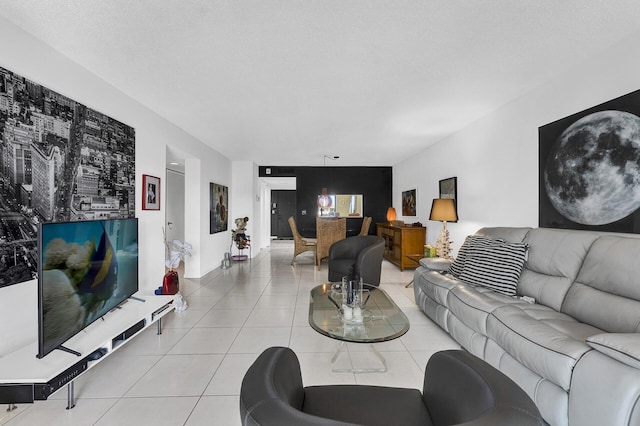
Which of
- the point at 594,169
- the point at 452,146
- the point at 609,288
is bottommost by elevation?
the point at 609,288

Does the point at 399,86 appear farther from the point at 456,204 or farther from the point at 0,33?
the point at 0,33

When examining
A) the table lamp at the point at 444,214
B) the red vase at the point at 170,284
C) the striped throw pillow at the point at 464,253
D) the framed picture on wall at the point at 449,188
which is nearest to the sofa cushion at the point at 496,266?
the striped throw pillow at the point at 464,253

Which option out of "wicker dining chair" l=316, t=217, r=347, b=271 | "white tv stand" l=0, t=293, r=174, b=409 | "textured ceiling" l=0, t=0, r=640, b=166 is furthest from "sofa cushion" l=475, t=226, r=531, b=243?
"white tv stand" l=0, t=293, r=174, b=409

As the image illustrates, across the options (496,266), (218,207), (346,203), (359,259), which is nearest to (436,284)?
(496,266)

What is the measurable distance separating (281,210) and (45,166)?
10.4 metres

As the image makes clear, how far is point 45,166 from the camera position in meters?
2.20

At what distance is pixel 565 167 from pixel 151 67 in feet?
12.8

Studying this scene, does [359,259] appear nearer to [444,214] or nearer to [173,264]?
[444,214]

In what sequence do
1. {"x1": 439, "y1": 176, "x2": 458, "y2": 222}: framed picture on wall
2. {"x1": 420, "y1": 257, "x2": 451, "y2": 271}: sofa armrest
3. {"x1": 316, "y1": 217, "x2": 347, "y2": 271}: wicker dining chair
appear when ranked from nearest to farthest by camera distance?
{"x1": 420, "y1": 257, "x2": 451, "y2": 271}: sofa armrest → {"x1": 439, "y1": 176, "x2": 458, "y2": 222}: framed picture on wall → {"x1": 316, "y1": 217, "x2": 347, "y2": 271}: wicker dining chair

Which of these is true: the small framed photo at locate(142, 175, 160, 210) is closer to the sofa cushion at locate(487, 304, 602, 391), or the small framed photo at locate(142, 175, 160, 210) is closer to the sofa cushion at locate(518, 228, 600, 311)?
the sofa cushion at locate(487, 304, 602, 391)

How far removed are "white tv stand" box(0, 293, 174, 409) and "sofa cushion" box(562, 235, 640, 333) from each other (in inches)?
131

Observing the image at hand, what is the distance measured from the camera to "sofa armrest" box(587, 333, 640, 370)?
1.19m

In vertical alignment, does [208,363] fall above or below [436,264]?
below

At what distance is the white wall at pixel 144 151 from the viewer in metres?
2.00
